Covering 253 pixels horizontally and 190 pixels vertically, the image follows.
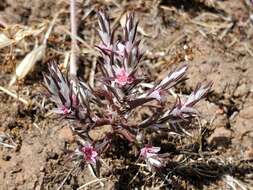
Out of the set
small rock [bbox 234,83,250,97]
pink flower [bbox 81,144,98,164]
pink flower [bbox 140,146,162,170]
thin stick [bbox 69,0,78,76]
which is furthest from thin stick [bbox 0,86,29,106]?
small rock [bbox 234,83,250,97]

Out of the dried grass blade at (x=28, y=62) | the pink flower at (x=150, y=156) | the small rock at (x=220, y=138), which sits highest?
the dried grass blade at (x=28, y=62)

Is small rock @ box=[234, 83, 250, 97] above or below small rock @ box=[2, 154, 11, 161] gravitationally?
above

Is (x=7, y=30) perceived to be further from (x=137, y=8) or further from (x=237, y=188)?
(x=237, y=188)

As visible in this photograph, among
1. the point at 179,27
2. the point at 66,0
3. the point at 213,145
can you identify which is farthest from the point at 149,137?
the point at 66,0

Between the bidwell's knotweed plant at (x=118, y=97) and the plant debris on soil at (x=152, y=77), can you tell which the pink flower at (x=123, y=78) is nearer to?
the bidwell's knotweed plant at (x=118, y=97)

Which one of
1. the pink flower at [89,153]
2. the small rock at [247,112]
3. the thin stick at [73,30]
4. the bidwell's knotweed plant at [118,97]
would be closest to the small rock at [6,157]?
the bidwell's knotweed plant at [118,97]

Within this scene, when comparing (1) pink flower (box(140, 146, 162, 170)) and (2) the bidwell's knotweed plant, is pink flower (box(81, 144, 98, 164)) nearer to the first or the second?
(2) the bidwell's knotweed plant
